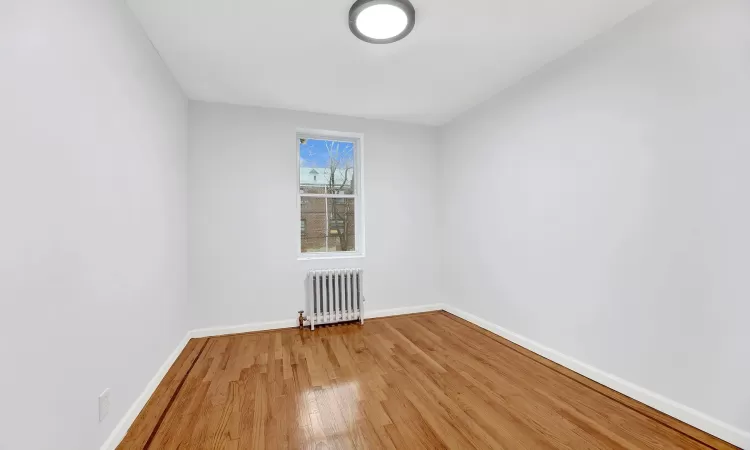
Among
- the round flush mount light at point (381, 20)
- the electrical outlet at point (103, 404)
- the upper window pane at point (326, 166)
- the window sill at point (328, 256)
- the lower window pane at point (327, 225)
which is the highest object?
the round flush mount light at point (381, 20)

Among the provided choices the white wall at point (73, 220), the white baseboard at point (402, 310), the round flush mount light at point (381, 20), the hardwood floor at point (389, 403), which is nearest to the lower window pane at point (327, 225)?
the white baseboard at point (402, 310)

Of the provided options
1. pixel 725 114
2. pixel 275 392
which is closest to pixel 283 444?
pixel 275 392

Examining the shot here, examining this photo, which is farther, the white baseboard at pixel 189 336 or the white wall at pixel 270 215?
the white wall at pixel 270 215

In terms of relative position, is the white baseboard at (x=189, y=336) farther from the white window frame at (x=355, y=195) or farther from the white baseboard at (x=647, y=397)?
the white baseboard at (x=647, y=397)

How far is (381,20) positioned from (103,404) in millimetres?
2734

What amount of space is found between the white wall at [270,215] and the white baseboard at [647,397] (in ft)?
5.56

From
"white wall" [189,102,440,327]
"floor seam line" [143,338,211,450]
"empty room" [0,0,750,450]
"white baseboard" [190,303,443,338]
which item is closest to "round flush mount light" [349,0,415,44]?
"empty room" [0,0,750,450]

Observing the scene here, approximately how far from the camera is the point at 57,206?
125 cm

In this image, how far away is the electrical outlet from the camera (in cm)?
153

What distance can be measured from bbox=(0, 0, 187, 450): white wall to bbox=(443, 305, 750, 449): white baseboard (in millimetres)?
3172

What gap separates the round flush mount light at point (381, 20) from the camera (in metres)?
1.87

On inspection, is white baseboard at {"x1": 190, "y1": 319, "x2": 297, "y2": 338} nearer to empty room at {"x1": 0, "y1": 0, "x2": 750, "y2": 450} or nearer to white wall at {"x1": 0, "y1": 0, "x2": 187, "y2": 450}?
empty room at {"x1": 0, "y1": 0, "x2": 750, "y2": 450}

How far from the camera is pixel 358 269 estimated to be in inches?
150

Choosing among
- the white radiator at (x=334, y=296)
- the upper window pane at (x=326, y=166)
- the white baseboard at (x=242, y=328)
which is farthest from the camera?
the upper window pane at (x=326, y=166)
